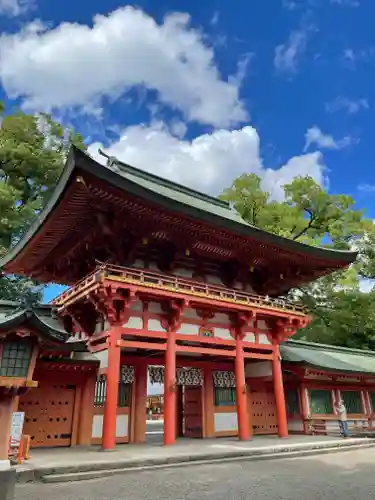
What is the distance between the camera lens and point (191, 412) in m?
17.7

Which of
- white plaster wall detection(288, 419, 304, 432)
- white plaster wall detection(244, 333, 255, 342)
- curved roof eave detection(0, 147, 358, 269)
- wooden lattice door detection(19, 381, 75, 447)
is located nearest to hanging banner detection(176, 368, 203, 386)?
white plaster wall detection(244, 333, 255, 342)

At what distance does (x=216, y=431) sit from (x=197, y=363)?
120 inches

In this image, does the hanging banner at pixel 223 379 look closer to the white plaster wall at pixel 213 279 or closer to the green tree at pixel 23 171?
the white plaster wall at pixel 213 279

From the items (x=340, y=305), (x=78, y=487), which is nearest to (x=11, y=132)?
(x=78, y=487)

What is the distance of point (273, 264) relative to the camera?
56.7 feet

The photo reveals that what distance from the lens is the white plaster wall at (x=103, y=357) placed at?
13562 mm

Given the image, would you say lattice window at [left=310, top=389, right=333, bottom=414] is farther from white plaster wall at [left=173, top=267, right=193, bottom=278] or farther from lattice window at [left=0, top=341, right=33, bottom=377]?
lattice window at [left=0, top=341, right=33, bottom=377]

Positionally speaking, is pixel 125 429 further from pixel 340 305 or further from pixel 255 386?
pixel 340 305

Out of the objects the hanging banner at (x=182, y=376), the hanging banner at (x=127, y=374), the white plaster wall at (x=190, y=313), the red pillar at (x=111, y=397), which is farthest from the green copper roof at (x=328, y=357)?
the red pillar at (x=111, y=397)

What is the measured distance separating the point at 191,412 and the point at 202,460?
7.21m

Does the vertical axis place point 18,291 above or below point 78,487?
above

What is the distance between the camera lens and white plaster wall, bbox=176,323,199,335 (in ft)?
47.8

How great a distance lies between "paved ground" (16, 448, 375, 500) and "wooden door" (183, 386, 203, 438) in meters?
6.90

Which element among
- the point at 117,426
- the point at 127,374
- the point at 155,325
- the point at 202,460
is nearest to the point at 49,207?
the point at 155,325
